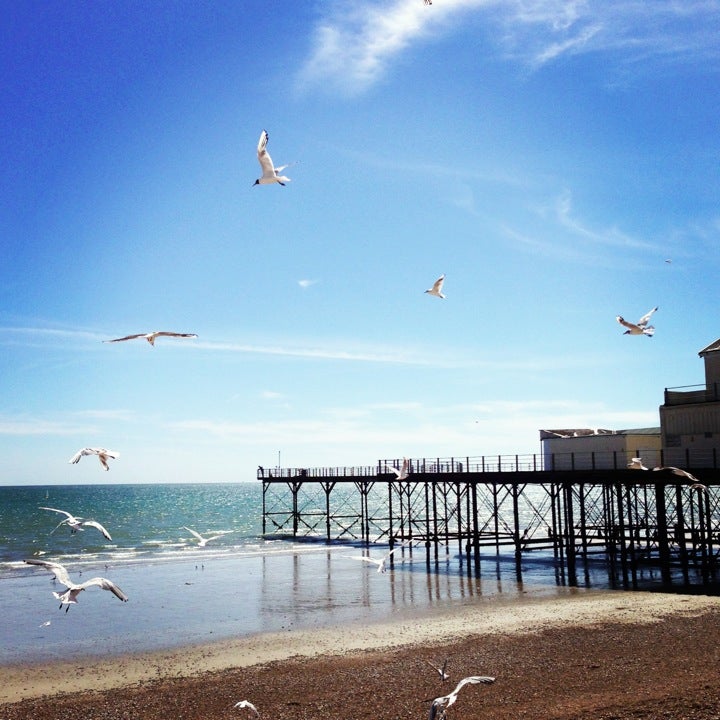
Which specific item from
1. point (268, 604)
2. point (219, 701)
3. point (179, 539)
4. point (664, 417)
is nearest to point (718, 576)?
point (664, 417)

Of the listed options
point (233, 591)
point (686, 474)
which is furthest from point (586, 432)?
point (686, 474)

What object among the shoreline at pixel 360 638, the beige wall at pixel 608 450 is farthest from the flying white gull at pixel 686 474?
the shoreline at pixel 360 638

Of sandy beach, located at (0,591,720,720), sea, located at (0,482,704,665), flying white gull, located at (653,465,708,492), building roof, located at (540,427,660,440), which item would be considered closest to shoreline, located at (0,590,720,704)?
sandy beach, located at (0,591,720,720)

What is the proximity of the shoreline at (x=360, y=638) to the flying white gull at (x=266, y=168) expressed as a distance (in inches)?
501

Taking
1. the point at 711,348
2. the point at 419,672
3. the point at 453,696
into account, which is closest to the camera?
the point at 453,696

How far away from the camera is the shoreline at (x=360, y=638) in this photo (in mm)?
19422

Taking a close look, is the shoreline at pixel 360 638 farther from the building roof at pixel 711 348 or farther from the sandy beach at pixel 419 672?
the building roof at pixel 711 348

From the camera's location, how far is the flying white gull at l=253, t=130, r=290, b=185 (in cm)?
1261

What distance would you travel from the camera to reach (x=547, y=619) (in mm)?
24141

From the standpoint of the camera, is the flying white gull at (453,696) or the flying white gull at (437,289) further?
the flying white gull at (437,289)

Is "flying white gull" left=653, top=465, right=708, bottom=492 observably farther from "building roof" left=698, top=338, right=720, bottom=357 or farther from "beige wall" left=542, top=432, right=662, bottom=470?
"building roof" left=698, top=338, right=720, bottom=357

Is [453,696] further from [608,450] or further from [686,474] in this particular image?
[608,450]

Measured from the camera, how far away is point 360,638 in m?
22.8

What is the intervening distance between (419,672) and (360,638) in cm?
482
